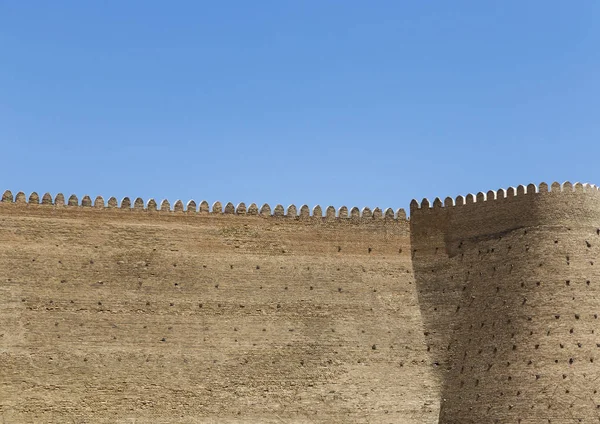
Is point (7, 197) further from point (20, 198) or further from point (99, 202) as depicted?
point (99, 202)

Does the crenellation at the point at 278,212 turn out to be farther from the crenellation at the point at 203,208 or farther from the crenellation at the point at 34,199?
the crenellation at the point at 34,199

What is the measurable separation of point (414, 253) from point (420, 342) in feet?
7.25

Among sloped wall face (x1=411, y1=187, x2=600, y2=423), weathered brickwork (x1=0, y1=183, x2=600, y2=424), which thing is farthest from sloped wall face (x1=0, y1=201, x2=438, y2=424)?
sloped wall face (x1=411, y1=187, x2=600, y2=423)

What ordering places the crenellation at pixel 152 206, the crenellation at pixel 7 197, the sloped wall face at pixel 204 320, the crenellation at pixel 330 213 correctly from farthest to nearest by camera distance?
the crenellation at pixel 330 213 → the crenellation at pixel 152 206 → the crenellation at pixel 7 197 → the sloped wall face at pixel 204 320

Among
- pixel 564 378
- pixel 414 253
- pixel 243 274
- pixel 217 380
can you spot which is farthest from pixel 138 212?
pixel 564 378

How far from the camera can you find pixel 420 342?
23.8 meters

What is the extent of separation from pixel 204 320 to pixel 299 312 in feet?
7.36

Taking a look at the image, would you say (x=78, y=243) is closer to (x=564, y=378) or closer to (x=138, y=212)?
(x=138, y=212)

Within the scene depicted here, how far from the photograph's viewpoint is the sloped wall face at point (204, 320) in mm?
21938

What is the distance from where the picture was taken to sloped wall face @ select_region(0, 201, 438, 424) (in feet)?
72.0

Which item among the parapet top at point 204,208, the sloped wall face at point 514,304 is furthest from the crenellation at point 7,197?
the sloped wall face at point 514,304

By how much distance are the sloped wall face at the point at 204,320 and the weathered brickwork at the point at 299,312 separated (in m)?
0.03

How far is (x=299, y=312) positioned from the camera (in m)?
23.4

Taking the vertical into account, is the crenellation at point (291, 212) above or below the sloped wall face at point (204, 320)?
above
